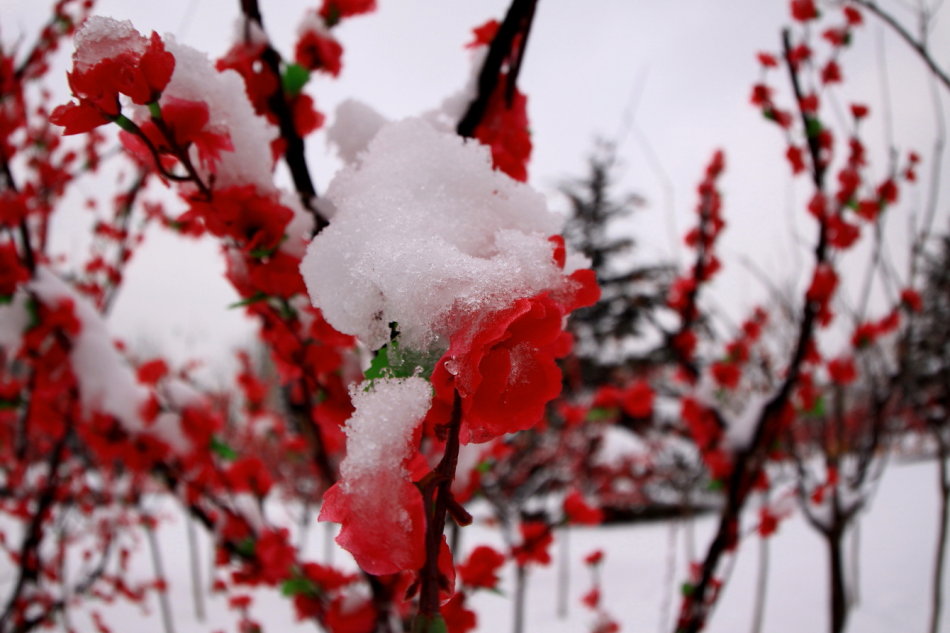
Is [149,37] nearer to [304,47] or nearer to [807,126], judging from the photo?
[304,47]

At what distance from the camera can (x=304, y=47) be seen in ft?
3.27

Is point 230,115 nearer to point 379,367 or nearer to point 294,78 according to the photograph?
point 294,78

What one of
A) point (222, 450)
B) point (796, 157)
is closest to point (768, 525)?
point (796, 157)

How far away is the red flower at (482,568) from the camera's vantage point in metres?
1.29

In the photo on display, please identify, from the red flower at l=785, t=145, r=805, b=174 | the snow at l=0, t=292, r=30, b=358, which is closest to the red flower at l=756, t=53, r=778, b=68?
the red flower at l=785, t=145, r=805, b=174

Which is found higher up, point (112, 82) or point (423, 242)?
point (112, 82)

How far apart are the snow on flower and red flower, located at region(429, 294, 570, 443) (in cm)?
3

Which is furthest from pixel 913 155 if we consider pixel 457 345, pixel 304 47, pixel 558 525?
pixel 457 345

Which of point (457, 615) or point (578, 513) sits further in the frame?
point (578, 513)

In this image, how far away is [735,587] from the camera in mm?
6078

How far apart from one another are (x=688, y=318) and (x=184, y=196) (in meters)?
2.75

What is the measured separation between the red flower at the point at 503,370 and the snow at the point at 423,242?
3cm

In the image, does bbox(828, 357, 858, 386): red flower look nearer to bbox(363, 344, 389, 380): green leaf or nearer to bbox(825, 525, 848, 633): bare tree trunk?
bbox(825, 525, 848, 633): bare tree trunk

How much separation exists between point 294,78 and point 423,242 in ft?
1.85
